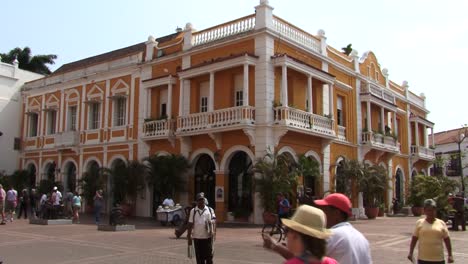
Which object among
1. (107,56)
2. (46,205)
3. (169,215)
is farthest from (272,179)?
(107,56)

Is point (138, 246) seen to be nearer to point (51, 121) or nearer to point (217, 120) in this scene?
point (217, 120)

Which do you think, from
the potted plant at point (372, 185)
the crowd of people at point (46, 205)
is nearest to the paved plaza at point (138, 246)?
the crowd of people at point (46, 205)

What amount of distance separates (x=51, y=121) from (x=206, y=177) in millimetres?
15105

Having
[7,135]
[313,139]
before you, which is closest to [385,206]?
[313,139]

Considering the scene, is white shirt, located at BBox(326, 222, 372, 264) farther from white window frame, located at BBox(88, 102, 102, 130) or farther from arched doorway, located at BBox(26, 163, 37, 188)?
arched doorway, located at BBox(26, 163, 37, 188)

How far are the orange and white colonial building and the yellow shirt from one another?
550 inches

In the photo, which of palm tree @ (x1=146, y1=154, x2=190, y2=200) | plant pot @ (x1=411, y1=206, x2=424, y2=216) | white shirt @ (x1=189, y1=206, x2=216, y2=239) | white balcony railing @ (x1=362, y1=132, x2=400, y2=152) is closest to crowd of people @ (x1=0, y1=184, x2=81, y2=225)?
palm tree @ (x1=146, y1=154, x2=190, y2=200)

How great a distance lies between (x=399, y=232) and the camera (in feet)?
59.6

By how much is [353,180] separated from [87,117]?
16439mm

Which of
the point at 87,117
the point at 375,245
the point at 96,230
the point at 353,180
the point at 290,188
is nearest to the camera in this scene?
the point at 375,245

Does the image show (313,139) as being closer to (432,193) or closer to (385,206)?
(432,193)

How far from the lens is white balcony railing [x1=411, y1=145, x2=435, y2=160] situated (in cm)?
3522

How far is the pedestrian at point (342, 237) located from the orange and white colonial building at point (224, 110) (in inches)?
636

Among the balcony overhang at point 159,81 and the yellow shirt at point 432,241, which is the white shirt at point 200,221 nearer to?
the yellow shirt at point 432,241
